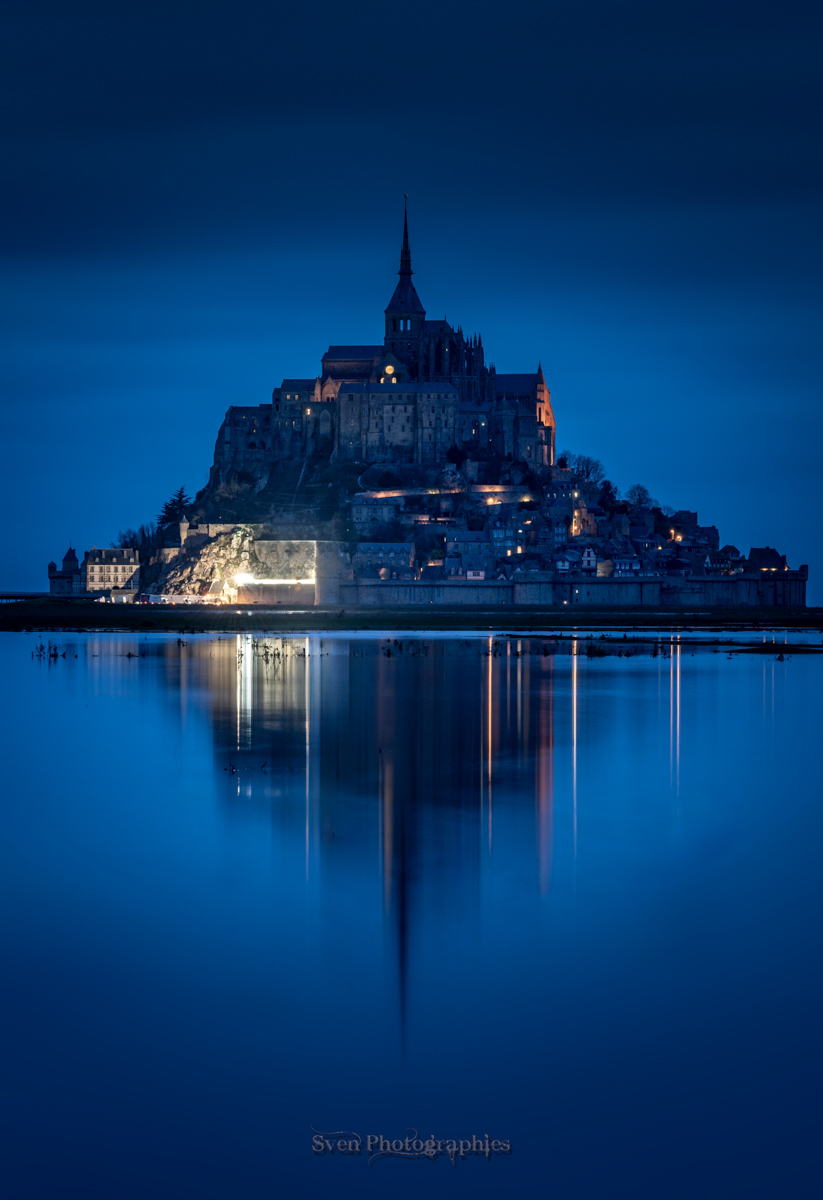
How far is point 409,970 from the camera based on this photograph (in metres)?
8.68

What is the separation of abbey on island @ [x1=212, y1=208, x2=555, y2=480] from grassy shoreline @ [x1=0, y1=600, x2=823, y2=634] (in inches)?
863

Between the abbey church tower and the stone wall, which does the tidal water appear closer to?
the stone wall

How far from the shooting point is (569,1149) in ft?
20.9

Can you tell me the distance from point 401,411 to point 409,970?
4026 inches

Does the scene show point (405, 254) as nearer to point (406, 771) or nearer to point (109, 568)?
point (109, 568)

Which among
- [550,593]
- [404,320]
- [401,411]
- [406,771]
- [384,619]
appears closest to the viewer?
[406,771]

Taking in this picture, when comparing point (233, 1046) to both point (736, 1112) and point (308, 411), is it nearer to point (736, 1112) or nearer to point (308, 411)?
point (736, 1112)

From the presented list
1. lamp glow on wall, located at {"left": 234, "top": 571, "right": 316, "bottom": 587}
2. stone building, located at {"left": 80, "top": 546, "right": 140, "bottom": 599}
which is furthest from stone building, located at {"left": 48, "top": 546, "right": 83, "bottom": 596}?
lamp glow on wall, located at {"left": 234, "top": 571, "right": 316, "bottom": 587}

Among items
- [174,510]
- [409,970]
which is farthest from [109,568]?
[409,970]

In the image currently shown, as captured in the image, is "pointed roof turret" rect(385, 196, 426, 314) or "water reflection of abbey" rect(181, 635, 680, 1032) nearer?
"water reflection of abbey" rect(181, 635, 680, 1032)

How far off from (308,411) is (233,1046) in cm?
10699

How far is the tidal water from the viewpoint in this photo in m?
6.32

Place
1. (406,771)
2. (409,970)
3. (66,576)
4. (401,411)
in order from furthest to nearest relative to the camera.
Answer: (66,576), (401,411), (406,771), (409,970)

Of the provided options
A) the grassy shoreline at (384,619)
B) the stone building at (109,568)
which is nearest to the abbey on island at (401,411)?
the stone building at (109,568)
